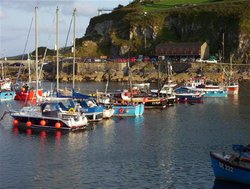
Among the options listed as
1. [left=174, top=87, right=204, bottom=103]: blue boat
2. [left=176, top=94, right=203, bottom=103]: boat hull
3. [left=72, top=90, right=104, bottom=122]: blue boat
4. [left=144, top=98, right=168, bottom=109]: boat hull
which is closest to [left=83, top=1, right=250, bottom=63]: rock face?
[left=174, top=87, right=204, bottom=103]: blue boat

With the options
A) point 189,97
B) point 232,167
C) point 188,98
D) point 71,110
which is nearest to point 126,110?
point 71,110

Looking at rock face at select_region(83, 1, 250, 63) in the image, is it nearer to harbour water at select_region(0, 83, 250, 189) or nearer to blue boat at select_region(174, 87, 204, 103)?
blue boat at select_region(174, 87, 204, 103)

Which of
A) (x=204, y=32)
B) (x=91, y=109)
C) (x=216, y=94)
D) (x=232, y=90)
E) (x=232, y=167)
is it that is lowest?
(x=232, y=167)

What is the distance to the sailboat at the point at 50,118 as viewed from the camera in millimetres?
66438

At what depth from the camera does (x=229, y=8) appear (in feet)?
631

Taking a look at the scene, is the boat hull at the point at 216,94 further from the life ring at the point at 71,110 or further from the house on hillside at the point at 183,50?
the house on hillside at the point at 183,50

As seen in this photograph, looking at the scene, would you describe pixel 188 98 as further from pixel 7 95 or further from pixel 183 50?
pixel 183 50

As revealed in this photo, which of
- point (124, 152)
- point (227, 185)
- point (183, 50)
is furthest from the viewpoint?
point (183, 50)

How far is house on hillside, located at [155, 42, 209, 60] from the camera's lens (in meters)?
179

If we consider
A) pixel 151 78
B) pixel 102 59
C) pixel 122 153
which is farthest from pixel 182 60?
pixel 122 153

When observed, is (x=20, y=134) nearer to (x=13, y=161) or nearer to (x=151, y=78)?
(x=13, y=161)

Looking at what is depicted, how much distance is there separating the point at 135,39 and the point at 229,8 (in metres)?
34.6

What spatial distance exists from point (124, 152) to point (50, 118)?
604 inches

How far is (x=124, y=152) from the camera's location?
54594 mm
